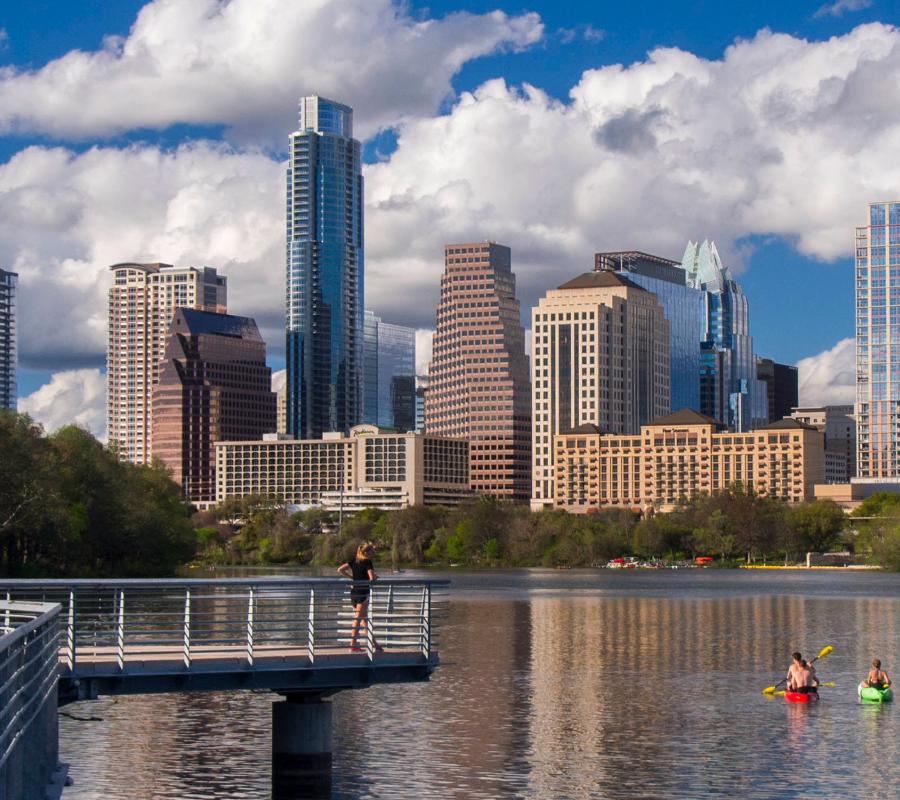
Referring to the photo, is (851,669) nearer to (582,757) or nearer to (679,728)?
(679,728)

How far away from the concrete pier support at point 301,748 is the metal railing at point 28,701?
276 inches

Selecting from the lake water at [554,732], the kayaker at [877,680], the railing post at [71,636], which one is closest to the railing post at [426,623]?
the lake water at [554,732]

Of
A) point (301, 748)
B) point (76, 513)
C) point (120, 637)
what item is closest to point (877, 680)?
point (301, 748)

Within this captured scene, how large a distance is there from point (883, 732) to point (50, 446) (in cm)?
9174

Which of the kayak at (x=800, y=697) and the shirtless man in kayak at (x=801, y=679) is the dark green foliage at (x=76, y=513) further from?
the kayak at (x=800, y=697)

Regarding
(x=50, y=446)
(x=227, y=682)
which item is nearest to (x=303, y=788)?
(x=227, y=682)

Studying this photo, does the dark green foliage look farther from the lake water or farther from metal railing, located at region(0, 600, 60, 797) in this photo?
metal railing, located at region(0, 600, 60, 797)

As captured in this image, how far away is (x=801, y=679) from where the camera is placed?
2389 inches

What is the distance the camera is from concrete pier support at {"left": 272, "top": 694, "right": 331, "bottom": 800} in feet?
129

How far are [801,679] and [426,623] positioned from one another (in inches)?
960

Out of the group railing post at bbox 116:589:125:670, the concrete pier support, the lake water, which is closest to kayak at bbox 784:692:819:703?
the lake water

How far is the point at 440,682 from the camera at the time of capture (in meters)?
66.8

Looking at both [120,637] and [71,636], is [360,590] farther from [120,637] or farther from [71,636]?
[71,636]

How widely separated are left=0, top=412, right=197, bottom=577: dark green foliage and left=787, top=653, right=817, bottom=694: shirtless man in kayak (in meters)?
61.1
